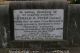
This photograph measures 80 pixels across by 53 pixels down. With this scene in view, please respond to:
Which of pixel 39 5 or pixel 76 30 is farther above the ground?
pixel 39 5

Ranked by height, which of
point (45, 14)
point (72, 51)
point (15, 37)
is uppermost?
point (45, 14)

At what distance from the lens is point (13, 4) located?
141 inches

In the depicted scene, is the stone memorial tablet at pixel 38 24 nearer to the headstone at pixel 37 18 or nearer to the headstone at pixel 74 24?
the headstone at pixel 37 18

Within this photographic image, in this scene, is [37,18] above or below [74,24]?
above

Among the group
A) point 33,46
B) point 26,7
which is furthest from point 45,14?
point 33,46

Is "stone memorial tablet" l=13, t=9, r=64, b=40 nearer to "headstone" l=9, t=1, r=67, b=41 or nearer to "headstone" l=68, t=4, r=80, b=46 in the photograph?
"headstone" l=9, t=1, r=67, b=41

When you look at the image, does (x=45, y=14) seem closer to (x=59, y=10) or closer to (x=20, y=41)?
(x=59, y=10)

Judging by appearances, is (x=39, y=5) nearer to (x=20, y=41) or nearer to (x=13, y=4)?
(x=13, y=4)

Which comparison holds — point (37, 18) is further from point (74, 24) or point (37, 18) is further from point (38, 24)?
point (74, 24)

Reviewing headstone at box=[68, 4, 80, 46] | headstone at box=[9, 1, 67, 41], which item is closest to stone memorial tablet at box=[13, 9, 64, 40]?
headstone at box=[9, 1, 67, 41]

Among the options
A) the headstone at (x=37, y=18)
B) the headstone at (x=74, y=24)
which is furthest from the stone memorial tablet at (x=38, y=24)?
the headstone at (x=74, y=24)

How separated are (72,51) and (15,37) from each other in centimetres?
93

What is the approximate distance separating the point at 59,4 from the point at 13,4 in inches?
27.9

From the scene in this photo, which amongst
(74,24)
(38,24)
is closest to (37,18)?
(38,24)
